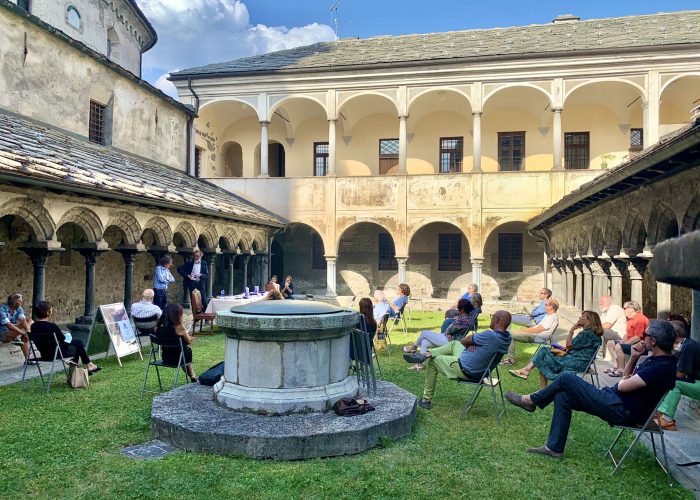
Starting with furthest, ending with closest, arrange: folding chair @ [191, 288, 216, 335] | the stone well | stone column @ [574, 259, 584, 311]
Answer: stone column @ [574, 259, 584, 311] < folding chair @ [191, 288, 216, 335] < the stone well

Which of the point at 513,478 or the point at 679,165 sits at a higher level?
the point at 679,165

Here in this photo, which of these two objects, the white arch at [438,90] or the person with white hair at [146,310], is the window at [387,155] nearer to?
the white arch at [438,90]

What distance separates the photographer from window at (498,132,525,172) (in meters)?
20.8

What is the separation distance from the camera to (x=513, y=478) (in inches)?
164

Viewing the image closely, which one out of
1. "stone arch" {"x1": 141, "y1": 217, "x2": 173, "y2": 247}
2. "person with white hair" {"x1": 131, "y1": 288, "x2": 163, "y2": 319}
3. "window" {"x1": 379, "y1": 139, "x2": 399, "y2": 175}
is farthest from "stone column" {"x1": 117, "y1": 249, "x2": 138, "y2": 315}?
"window" {"x1": 379, "y1": 139, "x2": 399, "y2": 175}

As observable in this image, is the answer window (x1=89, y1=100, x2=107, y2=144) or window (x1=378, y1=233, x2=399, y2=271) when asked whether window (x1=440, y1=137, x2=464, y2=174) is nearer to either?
window (x1=378, y1=233, x2=399, y2=271)

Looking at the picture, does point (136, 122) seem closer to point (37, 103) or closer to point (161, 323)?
point (37, 103)

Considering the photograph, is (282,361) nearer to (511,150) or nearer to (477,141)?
(477,141)

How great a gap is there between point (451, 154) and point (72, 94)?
13636 mm

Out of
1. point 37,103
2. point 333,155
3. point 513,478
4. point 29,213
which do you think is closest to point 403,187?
point 333,155

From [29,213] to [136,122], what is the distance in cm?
830

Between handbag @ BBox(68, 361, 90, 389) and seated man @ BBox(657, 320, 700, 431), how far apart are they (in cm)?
658

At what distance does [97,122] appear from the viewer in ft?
48.6

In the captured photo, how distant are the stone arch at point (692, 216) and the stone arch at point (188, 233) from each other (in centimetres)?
1086
